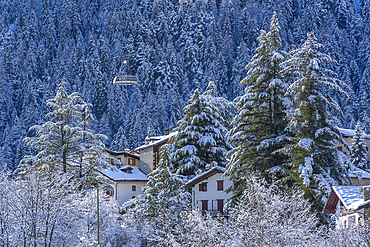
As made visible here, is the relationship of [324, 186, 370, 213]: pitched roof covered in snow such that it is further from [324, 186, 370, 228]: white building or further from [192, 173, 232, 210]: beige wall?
[192, 173, 232, 210]: beige wall

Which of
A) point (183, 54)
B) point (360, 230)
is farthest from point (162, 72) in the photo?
point (360, 230)

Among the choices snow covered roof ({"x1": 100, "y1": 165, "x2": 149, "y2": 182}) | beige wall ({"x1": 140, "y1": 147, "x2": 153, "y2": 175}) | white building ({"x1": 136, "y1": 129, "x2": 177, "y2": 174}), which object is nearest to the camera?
snow covered roof ({"x1": 100, "y1": 165, "x2": 149, "y2": 182})

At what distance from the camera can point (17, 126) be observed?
149250 millimetres

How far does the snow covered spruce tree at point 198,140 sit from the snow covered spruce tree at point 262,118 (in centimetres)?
1019

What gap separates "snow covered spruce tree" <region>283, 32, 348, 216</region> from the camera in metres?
31.3

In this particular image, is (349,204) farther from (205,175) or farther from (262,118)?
(205,175)

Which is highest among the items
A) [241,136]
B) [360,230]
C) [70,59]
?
[70,59]

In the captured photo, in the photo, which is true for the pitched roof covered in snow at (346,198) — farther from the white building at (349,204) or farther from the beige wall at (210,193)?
the beige wall at (210,193)

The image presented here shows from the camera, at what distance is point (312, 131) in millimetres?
32969

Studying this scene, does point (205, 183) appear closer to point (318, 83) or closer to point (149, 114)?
point (318, 83)

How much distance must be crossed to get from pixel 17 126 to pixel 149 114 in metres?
41.8

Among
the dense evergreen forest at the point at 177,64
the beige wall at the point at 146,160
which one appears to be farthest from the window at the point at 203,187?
the dense evergreen forest at the point at 177,64

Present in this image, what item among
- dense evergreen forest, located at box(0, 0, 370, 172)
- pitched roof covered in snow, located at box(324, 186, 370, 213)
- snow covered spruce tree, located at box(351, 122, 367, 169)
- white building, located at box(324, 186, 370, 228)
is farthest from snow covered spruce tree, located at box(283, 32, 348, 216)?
dense evergreen forest, located at box(0, 0, 370, 172)

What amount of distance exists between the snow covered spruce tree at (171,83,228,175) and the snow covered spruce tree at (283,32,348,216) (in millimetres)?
14859
